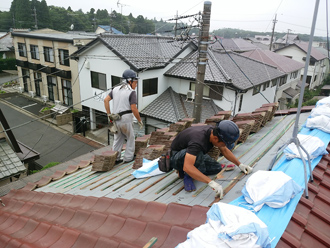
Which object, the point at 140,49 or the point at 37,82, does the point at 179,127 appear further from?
the point at 37,82

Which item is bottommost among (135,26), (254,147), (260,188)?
(254,147)

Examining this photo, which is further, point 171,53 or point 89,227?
point 171,53

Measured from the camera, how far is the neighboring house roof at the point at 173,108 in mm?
15453

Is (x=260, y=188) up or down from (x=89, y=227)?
up

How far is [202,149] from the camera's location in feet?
12.3

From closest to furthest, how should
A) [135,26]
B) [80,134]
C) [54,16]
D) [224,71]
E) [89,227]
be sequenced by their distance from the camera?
[89,227] < [224,71] < [80,134] < [54,16] < [135,26]

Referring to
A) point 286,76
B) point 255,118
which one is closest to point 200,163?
point 255,118

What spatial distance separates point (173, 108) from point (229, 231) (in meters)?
14.3

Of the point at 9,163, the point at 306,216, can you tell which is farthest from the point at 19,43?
the point at 306,216

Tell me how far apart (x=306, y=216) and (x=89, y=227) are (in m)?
2.78

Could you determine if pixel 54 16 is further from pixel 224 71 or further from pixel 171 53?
pixel 224 71

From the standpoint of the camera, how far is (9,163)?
29.2ft

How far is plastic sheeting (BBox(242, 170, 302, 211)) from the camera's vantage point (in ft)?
8.89

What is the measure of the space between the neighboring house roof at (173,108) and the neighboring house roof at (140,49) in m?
2.29
